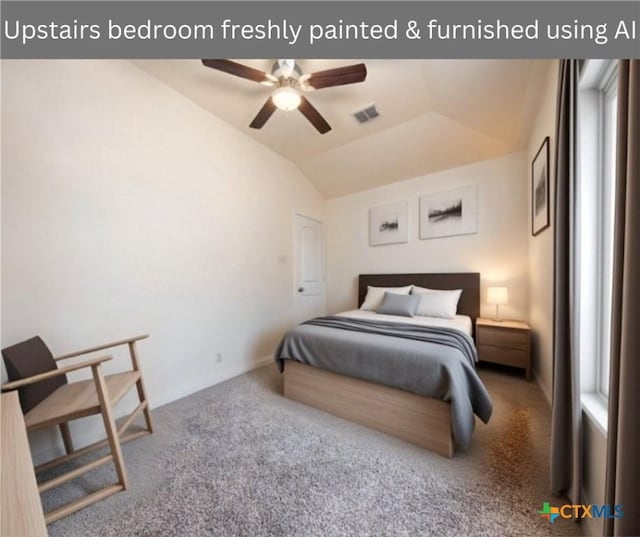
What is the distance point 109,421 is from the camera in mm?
1305

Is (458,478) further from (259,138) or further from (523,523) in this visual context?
(259,138)

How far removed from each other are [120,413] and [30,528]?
5.88 feet

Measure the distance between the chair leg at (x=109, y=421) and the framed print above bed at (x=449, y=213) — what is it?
365cm

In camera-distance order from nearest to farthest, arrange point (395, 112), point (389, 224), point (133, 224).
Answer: point (133, 224)
point (395, 112)
point (389, 224)

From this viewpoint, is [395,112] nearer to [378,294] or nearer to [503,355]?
[378,294]

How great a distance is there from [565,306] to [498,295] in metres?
1.76

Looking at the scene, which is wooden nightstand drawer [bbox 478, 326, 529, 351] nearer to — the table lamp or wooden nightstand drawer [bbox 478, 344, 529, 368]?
wooden nightstand drawer [bbox 478, 344, 529, 368]

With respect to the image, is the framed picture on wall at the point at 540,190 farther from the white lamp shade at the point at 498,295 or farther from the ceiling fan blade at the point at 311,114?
the ceiling fan blade at the point at 311,114

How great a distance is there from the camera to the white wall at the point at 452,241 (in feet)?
9.73

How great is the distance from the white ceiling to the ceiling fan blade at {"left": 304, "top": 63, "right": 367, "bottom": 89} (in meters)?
0.32

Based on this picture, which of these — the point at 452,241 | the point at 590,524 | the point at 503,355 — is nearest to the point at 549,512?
the point at 590,524

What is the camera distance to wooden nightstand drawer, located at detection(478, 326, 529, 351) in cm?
251

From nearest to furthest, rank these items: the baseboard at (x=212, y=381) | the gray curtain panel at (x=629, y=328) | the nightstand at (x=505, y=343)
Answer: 1. the gray curtain panel at (x=629, y=328)
2. the baseboard at (x=212, y=381)
3. the nightstand at (x=505, y=343)

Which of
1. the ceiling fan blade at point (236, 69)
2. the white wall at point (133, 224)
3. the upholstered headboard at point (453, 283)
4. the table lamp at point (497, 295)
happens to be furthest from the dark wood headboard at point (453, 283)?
the ceiling fan blade at point (236, 69)
